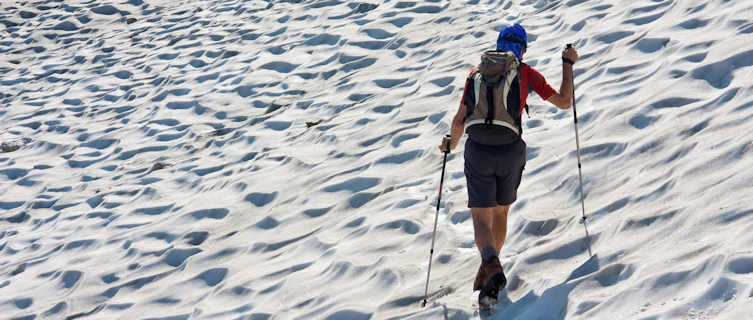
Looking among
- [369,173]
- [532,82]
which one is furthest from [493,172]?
[369,173]

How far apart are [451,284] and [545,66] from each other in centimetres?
462

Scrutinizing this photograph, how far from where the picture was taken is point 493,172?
465 cm

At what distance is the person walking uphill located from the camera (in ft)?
14.7

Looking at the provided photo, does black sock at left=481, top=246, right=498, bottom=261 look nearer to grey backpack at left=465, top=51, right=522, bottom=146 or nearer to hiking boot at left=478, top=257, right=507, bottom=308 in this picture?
hiking boot at left=478, top=257, right=507, bottom=308

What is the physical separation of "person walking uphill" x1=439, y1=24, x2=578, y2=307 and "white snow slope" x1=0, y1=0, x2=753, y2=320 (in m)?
0.43

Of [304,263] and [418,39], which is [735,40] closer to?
[304,263]

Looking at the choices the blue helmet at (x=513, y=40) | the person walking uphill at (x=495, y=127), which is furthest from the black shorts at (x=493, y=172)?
the blue helmet at (x=513, y=40)

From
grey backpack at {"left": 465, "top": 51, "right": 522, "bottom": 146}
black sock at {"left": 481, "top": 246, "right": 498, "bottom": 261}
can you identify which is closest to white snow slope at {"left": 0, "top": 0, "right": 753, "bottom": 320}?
black sock at {"left": 481, "top": 246, "right": 498, "bottom": 261}

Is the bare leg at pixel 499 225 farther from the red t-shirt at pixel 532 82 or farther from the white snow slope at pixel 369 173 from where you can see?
the red t-shirt at pixel 532 82

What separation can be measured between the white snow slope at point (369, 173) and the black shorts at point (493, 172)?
2.12ft

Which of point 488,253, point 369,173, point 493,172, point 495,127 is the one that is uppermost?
point 495,127

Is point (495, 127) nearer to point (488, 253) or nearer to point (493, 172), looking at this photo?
point (493, 172)

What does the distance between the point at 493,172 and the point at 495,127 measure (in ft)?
0.98

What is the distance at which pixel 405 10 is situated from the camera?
12.8 meters
